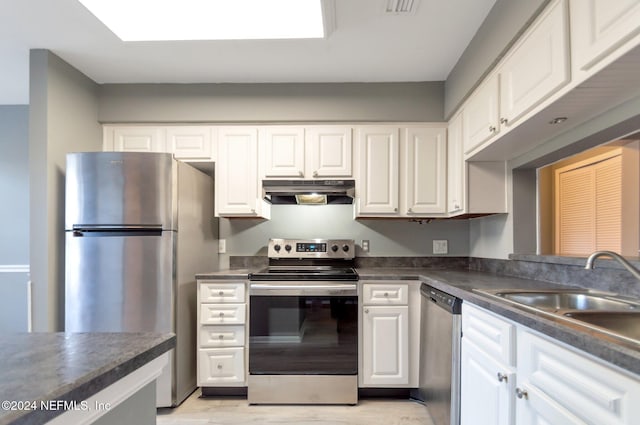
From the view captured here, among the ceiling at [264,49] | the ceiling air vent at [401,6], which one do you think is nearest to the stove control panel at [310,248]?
the ceiling at [264,49]

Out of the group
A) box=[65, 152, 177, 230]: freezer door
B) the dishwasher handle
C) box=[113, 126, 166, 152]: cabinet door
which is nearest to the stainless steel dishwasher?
the dishwasher handle

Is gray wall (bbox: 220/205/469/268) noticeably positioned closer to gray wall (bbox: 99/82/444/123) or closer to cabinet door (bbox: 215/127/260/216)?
cabinet door (bbox: 215/127/260/216)

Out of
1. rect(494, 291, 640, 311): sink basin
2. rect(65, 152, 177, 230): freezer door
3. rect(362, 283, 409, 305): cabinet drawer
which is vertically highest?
rect(65, 152, 177, 230): freezer door

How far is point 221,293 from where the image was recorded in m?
2.45

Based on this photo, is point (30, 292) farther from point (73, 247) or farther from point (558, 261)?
point (558, 261)

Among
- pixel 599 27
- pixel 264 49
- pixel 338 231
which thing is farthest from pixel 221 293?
pixel 599 27

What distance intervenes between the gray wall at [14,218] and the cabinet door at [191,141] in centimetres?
168

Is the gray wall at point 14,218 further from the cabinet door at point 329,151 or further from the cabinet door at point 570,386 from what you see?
the cabinet door at point 570,386

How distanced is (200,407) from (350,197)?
1.81m

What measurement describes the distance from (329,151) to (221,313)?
1434mm

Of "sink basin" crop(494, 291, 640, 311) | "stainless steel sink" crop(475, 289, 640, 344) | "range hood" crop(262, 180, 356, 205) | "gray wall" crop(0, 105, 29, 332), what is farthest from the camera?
"gray wall" crop(0, 105, 29, 332)

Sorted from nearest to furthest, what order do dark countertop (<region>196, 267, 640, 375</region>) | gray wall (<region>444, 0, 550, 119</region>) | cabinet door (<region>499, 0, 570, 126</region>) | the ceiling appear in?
dark countertop (<region>196, 267, 640, 375</region>) < cabinet door (<region>499, 0, 570, 126</region>) < gray wall (<region>444, 0, 550, 119</region>) < the ceiling

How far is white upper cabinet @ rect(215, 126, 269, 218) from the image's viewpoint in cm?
274

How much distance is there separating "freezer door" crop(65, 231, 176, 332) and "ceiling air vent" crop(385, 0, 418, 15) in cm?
192
